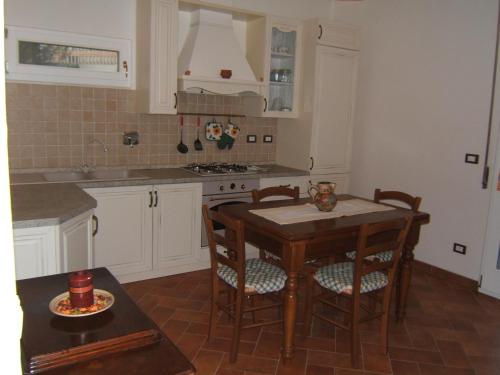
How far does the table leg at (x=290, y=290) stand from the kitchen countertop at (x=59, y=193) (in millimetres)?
1182

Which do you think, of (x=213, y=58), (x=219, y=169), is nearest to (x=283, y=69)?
(x=213, y=58)

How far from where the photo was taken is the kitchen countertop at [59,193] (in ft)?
7.42

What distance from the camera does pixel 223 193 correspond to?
12.9ft

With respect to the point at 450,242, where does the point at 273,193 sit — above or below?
above

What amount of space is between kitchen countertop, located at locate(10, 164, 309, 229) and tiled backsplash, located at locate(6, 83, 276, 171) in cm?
17

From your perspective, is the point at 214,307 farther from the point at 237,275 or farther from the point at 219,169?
Answer: the point at 219,169

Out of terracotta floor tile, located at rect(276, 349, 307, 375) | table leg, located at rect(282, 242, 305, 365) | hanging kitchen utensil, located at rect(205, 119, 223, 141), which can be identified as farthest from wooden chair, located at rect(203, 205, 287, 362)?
hanging kitchen utensil, located at rect(205, 119, 223, 141)

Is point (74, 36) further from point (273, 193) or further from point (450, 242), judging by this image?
point (450, 242)

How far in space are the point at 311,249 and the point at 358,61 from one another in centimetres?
274

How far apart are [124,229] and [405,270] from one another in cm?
212

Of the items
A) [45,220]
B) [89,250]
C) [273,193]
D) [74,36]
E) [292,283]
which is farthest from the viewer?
[74,36]

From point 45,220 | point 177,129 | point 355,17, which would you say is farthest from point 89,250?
point 355,17

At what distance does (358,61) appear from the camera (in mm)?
4562

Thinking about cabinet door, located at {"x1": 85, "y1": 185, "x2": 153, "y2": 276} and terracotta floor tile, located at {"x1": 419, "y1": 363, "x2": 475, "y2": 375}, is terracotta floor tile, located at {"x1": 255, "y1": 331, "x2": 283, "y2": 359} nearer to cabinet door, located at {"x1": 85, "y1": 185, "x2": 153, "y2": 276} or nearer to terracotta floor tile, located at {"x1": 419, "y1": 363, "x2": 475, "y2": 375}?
terracotta floor tile, located at {"x1": 419, "y1": 363, "x2": 475, "y2": 375}
